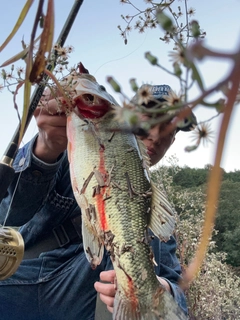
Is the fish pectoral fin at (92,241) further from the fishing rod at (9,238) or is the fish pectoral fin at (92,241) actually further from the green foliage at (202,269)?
the green foliage at (202,269)

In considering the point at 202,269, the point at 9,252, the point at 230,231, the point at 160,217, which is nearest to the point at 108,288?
the point at 160,217

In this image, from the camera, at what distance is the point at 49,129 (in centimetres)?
192

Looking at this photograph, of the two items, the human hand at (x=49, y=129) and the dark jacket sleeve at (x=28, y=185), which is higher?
the human hand at (x=49, y=129)

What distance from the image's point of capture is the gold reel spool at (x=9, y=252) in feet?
5.83

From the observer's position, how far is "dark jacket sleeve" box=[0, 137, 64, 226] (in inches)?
84.7

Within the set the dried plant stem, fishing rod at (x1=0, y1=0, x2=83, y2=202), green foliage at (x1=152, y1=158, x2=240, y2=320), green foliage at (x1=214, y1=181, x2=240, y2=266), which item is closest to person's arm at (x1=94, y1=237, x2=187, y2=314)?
fishing rod at (x1=0, y1=0, x2=83, y2=202)

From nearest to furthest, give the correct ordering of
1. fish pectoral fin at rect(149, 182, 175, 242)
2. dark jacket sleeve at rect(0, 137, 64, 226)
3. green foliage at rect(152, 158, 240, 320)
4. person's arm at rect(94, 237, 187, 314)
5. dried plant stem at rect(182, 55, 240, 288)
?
dried plant stem at rect(182, 55, 240, 288) < fish pectoral fin at rect(149, 182, 175, 242) < person's arm at rect(94, 237, 187, 314) < dark jacket sleeve at rect(0, 137, 64, 226) < green foliage at rect(152, 158, 240, 320)

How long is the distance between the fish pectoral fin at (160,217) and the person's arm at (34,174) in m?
0.63

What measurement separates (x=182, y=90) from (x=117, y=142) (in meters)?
1.16

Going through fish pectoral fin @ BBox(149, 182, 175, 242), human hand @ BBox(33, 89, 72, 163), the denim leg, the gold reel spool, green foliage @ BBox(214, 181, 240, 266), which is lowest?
the denim leg

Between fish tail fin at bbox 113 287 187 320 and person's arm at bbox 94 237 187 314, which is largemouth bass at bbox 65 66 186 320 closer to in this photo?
fish tail fin at bbox 113 287 187 320

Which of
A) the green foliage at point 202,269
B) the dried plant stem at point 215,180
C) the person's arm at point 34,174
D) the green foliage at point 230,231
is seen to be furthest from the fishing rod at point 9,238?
the green foliage at point 230,231

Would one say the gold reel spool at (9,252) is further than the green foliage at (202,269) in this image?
No

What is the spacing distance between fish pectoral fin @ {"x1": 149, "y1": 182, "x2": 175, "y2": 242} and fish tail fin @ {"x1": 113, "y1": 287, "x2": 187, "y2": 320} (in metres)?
0.21
